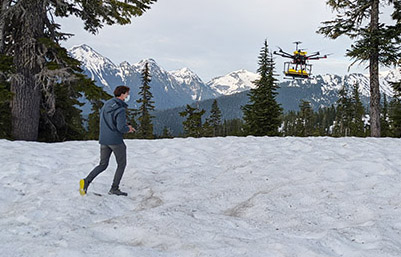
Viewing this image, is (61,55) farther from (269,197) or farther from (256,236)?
(256,236)

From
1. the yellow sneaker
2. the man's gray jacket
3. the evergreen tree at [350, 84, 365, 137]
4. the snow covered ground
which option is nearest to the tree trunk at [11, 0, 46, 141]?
the snow covered ground

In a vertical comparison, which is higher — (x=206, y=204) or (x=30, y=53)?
(x=30, y=53)

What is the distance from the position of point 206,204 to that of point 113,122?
2.44 m

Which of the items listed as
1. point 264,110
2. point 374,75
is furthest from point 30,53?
point 264,110

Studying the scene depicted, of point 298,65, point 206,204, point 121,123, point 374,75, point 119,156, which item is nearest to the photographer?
point 206,204

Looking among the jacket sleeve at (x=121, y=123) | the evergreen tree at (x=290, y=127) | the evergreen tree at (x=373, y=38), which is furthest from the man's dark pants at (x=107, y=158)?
the evergreen tree at (x=290, y=127)

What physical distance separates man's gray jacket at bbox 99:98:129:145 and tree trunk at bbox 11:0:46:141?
655 cm

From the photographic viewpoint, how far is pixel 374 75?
16.0 meters

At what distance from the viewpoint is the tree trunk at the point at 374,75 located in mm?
15655

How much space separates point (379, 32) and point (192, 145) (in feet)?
40.3

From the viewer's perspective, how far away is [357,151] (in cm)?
943

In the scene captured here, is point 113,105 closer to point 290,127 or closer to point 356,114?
point 356,114

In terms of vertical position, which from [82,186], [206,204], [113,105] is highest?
[113,105]

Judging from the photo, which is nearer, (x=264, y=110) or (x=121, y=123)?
(x=121, y=123)
